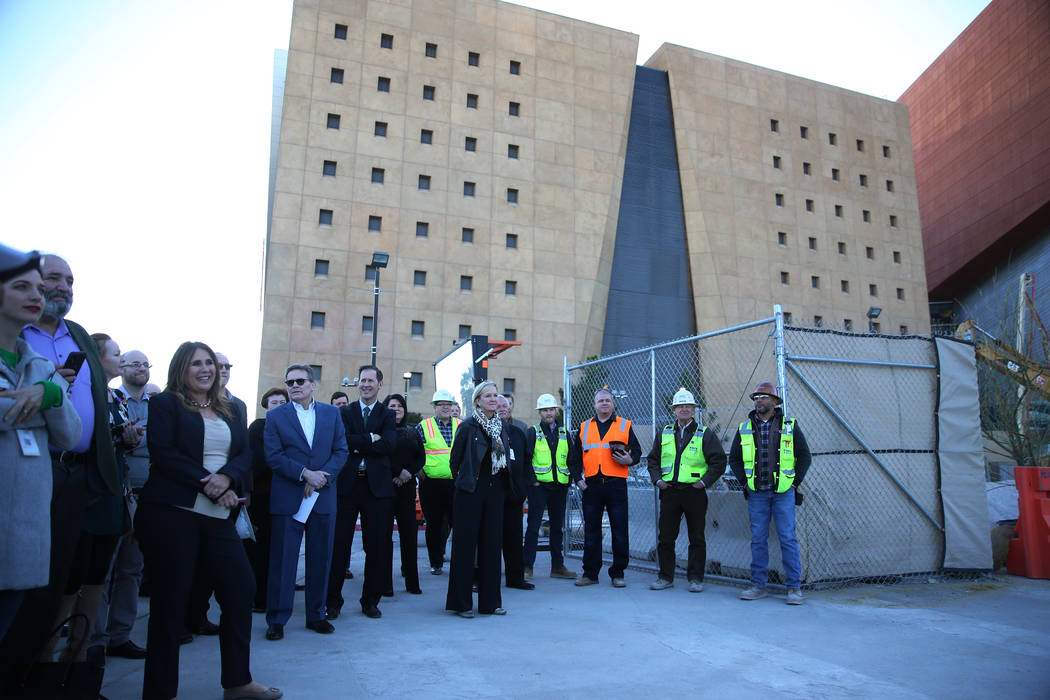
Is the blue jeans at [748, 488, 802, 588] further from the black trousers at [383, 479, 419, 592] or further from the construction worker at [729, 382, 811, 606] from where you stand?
the black trousers at [383, 479, 419, 592]

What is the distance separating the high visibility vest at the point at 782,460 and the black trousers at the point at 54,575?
5898mm

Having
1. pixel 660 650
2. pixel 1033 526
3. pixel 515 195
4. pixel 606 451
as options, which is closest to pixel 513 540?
pixel 606 451

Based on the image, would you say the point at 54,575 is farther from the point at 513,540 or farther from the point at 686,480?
the point at 686,480

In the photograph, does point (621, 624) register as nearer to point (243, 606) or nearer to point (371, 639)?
point (371, 639)

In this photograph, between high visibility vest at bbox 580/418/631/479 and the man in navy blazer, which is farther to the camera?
high visibility vest at bbox 580/418/631/479

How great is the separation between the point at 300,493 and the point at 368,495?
1121 millimetres

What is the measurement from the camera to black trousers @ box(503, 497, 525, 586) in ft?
24.1

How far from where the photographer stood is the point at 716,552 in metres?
8.29

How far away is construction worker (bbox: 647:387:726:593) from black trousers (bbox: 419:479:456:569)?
104 inches

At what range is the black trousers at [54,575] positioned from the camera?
3438 mm

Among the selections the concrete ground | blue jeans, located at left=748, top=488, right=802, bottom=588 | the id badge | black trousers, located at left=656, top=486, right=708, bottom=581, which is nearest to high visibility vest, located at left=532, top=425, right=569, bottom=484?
black trousers, located at left=656, top=486, right=708, bottom=581

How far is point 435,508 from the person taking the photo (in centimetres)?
892

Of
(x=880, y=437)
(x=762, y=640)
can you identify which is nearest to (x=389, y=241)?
(x=880, y=437)

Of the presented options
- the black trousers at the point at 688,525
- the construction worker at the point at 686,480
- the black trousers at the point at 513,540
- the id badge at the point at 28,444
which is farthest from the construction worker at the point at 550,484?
the id badge at the point at 28,444
